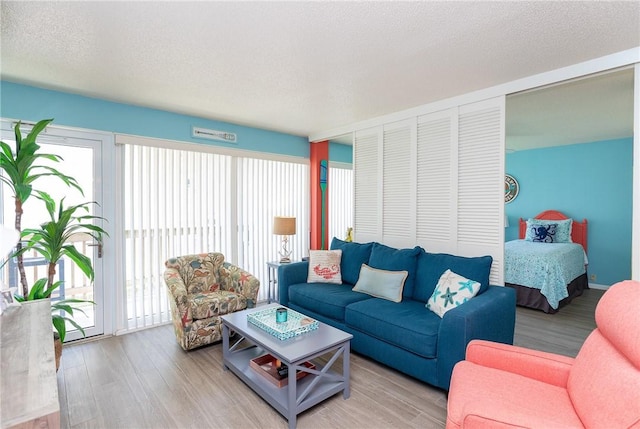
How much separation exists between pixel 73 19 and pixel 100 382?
2.51 meters

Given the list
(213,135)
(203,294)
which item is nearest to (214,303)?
(203,294)

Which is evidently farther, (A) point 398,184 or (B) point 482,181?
(A) point 398,184

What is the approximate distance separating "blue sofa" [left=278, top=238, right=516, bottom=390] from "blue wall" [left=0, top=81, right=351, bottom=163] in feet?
6.29

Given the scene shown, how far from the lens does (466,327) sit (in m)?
2.11

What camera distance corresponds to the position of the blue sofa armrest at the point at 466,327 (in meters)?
2.12

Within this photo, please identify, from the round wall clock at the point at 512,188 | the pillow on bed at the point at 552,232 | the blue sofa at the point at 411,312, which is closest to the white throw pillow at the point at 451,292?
the blue sofa at the point at 411,312

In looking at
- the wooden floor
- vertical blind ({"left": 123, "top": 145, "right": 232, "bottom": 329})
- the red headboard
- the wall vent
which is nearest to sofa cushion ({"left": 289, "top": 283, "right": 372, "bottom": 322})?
the wooden floor

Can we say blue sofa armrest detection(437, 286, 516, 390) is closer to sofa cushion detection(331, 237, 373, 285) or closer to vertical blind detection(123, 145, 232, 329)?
sofa cushion detection(331, 237, 373, 285)

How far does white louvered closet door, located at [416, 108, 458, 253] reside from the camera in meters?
3.26

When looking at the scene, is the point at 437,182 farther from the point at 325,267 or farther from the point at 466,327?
the point at 466,327

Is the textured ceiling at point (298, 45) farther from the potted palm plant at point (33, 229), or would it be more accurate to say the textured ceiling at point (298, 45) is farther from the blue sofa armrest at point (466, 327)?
the blue sofa armrest at point (466, 327)

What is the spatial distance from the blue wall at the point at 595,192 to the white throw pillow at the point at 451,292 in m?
4.21

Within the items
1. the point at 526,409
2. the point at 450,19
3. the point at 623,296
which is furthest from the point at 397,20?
the point at 526,409

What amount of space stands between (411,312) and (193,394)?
177 cm
